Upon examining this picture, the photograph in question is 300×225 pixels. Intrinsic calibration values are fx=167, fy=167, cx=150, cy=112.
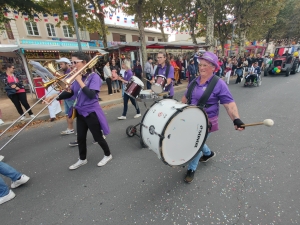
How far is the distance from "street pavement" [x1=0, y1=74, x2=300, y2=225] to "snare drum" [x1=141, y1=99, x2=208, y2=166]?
14 centimetres

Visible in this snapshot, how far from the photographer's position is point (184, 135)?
2008mm

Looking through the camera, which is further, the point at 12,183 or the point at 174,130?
the point at 12,183

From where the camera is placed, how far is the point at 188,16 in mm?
17031

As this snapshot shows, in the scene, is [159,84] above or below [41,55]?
below

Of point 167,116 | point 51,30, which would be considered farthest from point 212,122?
point 51,30

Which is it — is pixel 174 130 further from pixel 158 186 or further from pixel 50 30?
pixel 50 30

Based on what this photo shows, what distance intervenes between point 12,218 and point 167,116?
233cm

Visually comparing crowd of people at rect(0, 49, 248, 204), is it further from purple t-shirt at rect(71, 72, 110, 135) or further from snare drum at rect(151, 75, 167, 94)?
snare drum at rect(151, 75, 167, 94)

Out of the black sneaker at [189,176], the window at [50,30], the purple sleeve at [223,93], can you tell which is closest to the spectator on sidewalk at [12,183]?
the black sneaker at [189,176]

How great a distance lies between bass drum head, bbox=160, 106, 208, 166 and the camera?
188cm

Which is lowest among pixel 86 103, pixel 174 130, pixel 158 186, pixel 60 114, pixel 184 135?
pixel 60 114

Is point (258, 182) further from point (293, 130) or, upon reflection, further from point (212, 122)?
point (293, 130)

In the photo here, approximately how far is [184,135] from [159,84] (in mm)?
2016

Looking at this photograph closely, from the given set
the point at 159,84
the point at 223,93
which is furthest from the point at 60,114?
the point at 223,93
